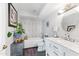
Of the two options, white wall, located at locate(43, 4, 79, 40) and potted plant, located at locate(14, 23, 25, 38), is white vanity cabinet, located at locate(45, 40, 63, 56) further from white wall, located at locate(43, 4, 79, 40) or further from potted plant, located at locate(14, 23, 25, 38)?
potted plant, located at locate(14, 23, 25, 38)

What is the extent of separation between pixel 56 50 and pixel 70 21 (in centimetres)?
53

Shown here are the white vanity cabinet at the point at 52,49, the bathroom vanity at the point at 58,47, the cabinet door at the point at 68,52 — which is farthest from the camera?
the white vanity cabinet at the point at 52,49

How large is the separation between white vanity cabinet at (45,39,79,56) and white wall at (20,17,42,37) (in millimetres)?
220

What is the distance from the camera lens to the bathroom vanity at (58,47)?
1.33m

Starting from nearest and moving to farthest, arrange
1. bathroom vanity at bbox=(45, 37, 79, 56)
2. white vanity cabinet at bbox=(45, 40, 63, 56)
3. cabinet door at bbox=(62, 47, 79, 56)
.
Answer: cabinet door at bbox=(62, 47, 79, 56) → bathroom vanity at bbox=(45, 37, 79, 56) → white vanity cabinet at bbox=(45, 40, 63, 56)

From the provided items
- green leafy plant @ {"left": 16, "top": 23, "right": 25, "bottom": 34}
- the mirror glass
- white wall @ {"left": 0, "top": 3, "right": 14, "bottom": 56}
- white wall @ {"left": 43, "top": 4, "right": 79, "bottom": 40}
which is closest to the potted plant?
green leafy plant @ {"left": 16, "top": 23, "right": 25, "bottom": 34}

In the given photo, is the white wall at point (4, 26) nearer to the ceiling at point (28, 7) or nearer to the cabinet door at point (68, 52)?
the ceiling at point (28, 7)

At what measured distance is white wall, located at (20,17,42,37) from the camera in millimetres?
1437

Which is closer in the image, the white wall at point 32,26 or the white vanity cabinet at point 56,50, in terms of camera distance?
the white vanity cabinet at point 56,50

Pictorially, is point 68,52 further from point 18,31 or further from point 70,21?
point 18,31

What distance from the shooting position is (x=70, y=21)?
4.98 ft

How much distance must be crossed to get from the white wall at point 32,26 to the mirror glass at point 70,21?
1.36 feet

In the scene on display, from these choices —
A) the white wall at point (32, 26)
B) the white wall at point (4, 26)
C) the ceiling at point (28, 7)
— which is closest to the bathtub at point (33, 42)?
the white wall at point (32, 26)

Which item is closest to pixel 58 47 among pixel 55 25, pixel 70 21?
pixel 55 25
